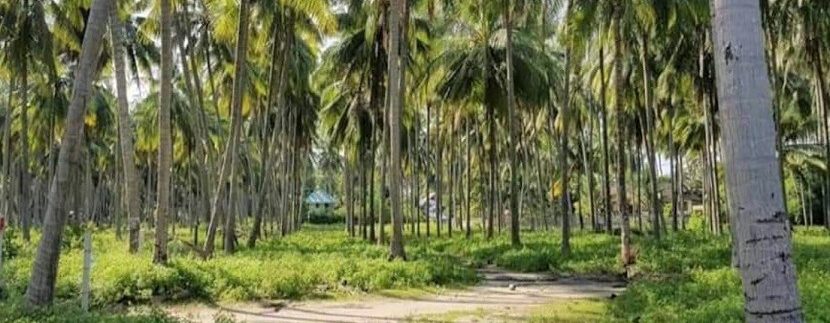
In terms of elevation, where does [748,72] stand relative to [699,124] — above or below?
below

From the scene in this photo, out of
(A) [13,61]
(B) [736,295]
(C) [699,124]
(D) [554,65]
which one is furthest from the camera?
(C) [699,124]

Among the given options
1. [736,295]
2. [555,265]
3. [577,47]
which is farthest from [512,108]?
[736,295]

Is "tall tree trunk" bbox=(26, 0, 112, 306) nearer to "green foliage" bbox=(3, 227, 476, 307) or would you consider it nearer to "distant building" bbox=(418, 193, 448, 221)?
"green foliage" bbox=(3, 227, 476, 307)

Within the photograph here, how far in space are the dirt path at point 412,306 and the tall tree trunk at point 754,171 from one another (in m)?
6.88

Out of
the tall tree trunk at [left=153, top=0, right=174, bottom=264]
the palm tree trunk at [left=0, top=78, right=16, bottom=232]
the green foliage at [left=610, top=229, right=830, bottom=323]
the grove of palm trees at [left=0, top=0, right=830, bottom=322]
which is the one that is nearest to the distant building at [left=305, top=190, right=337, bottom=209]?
the grove of palm trees at [left=0, top=0, right=830, bottom=322]

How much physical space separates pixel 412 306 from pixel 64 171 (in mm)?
5471

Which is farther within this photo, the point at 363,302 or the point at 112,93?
the point at 112,93

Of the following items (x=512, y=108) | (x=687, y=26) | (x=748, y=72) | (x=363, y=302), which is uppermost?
(x=687, y=26)

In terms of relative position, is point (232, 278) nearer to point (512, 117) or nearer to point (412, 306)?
point (412, 306)

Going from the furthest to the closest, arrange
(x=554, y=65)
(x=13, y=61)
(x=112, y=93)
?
(x=112, y=93) → (x=554, y=65) → (x=13, y=61)

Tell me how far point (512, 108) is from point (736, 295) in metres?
12.7

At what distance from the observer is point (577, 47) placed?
20.3m

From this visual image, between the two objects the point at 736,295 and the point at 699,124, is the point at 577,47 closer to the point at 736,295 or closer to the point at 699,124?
the point at 736,295

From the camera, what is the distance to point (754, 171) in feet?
12.8
